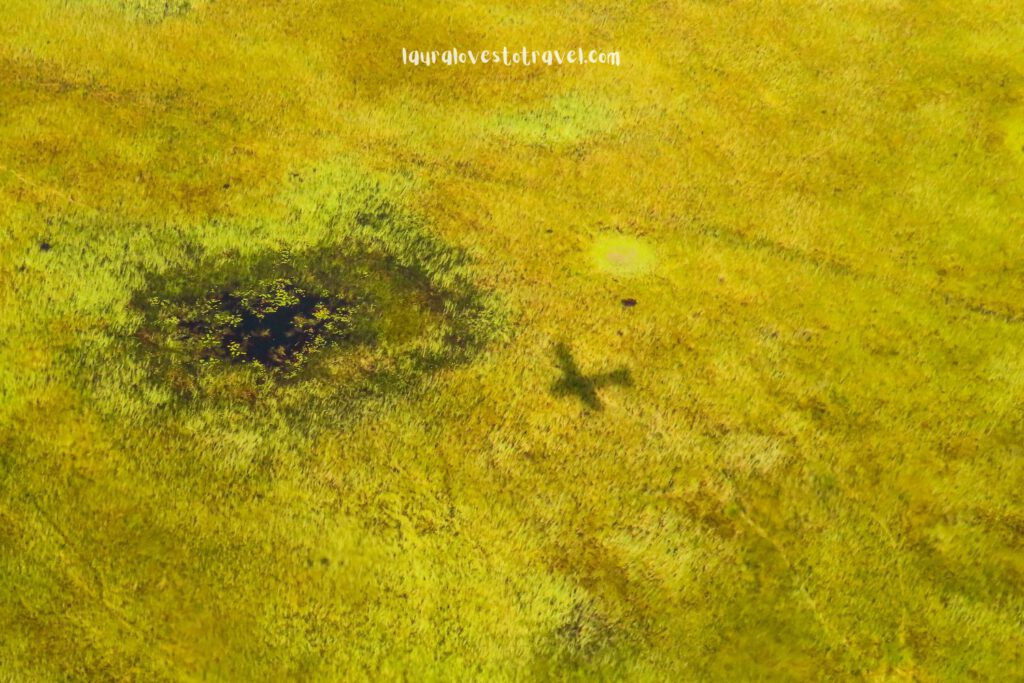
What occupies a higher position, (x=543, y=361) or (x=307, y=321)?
(x=307, y=321)

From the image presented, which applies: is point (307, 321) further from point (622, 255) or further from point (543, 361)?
point (622, 255)

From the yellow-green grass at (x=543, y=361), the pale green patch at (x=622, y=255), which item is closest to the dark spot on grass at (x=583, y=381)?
the yellow-green grass at (x=543, y=361)

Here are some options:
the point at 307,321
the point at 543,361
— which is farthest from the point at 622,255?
the point at 307,321

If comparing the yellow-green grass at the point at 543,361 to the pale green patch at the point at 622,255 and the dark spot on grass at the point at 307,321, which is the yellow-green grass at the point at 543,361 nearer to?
the pale green patch at the point at 622,255

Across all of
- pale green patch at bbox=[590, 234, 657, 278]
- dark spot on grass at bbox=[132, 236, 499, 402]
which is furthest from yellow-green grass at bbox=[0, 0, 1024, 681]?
dark spot on grass at bbox=[132, 236, 499, 402]

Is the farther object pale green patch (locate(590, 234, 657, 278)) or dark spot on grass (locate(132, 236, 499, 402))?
pale green patch (locate(590, 234, 657, 278))

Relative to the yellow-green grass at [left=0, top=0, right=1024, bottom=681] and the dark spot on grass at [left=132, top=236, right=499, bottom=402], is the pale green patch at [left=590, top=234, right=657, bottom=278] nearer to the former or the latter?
the yellow-green grass at [left=0, top=0, right=1024, bottom=681]
